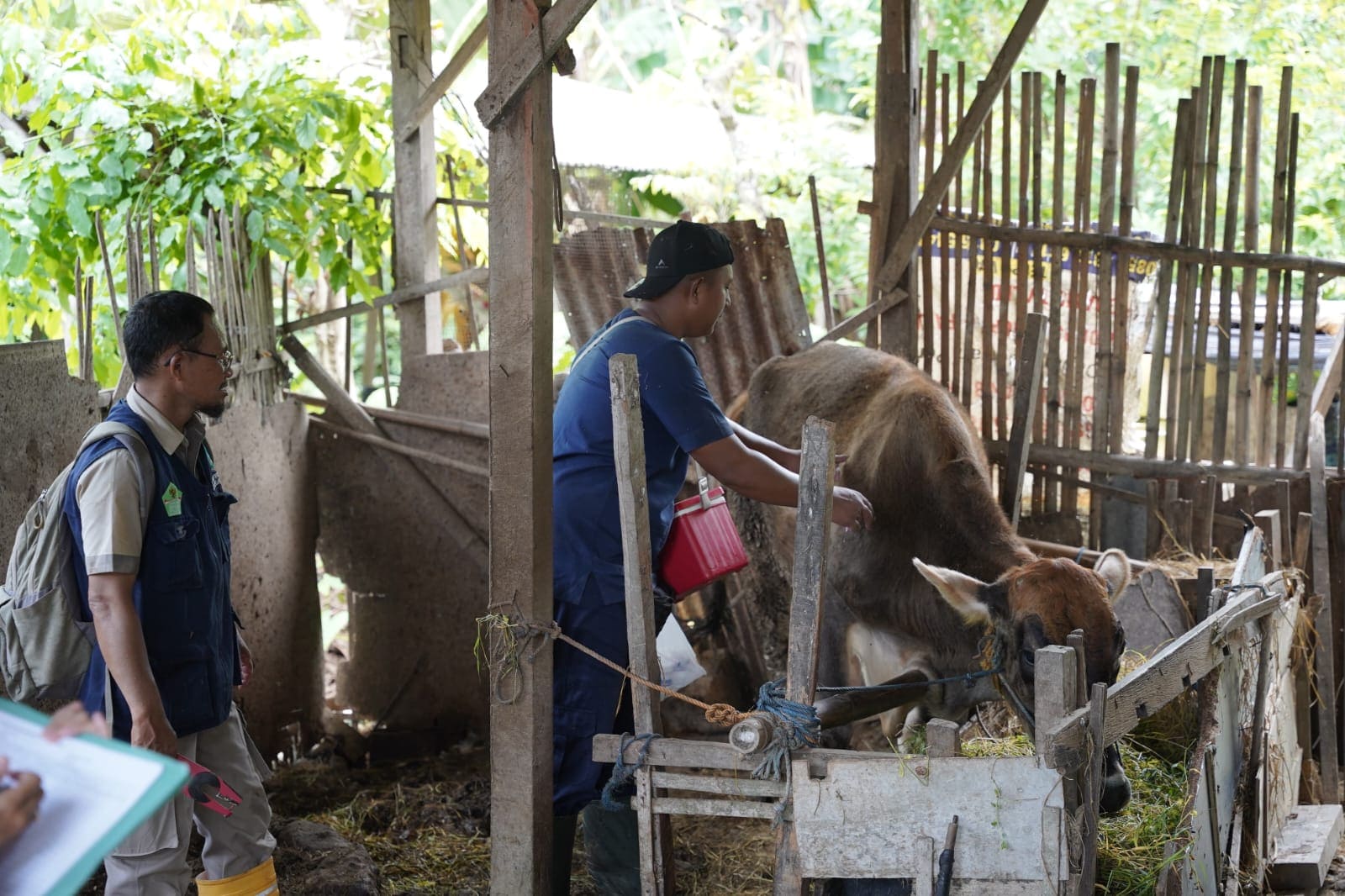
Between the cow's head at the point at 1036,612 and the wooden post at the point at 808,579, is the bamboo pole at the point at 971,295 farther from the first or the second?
the wooden post at the point at 808,579

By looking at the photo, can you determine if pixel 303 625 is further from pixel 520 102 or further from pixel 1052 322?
pixel 1052 322

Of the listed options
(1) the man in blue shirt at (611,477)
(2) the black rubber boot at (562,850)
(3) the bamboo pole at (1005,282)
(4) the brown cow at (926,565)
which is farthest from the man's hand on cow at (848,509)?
(3) the bamboo pole at (1005,282)

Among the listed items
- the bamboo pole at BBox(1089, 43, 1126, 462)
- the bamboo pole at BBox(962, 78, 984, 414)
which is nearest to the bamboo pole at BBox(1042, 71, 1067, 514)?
the bamboo pole at BBox(1089, 43, 1126, 462)

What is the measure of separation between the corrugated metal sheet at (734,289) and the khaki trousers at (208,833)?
3.52 metres

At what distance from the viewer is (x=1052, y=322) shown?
6629 mm

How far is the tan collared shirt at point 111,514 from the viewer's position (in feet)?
9.77

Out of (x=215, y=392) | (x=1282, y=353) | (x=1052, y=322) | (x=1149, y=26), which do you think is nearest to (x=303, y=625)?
(x=215, y=392)

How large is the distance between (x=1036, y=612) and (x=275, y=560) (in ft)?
13.3

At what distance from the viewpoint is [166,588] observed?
10.5 ft

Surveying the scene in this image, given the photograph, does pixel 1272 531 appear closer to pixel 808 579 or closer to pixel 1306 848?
pixel 1306 848

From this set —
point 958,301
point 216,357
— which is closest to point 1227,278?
point 958,301

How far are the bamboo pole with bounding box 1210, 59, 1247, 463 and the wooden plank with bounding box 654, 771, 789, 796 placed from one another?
435 cm

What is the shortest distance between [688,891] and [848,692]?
1.64 m

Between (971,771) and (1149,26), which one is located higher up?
(1149,26)
